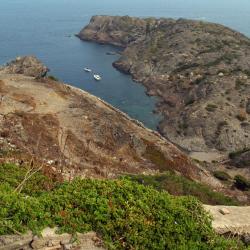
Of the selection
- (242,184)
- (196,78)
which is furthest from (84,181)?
(196,78)

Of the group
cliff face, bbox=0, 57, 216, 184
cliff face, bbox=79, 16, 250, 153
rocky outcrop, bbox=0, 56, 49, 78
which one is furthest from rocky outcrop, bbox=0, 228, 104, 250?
rocky outcrop, bbox=0, 56, 49, 78

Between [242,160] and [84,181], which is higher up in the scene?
[84,181]

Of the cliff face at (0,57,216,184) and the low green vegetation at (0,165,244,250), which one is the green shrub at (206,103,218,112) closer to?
the cliff face at (0,57,216,184)

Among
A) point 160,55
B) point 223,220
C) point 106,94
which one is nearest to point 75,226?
point 223,220

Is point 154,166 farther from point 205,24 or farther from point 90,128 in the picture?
point 205,24

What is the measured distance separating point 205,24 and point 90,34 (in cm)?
5424

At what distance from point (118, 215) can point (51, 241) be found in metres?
2.63

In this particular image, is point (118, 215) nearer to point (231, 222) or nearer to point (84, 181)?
point (84, 181)

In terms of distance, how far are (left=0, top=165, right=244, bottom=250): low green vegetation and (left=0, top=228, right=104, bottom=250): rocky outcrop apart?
0.68ft

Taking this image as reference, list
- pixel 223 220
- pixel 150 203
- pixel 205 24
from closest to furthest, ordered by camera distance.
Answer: pixel 150 203 → pixel 223 220 → pixel 205 24

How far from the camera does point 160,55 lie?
139875mm

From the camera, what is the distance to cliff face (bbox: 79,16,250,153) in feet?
305

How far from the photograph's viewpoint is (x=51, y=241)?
15828 millimetres

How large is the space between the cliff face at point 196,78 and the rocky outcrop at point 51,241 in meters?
72.9
